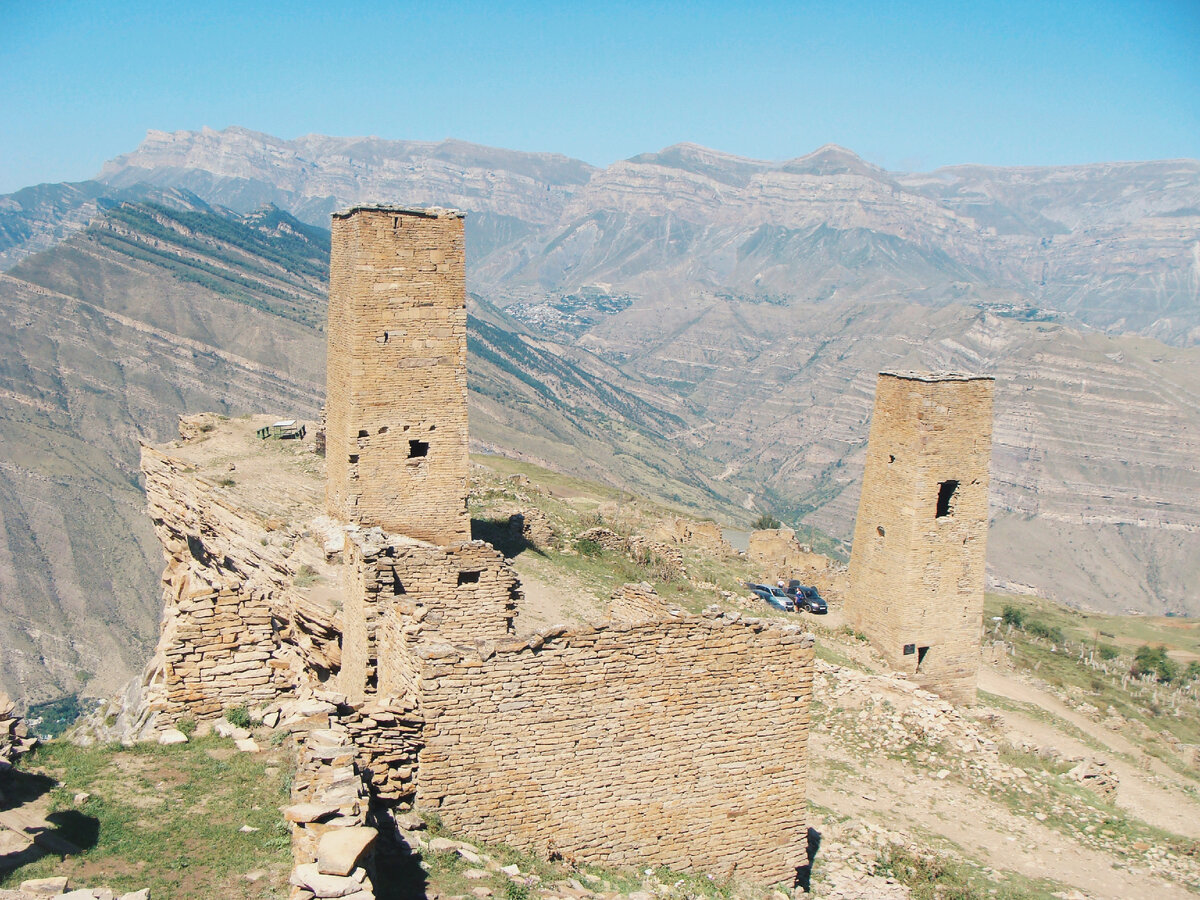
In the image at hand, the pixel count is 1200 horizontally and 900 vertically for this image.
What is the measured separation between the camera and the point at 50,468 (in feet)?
259

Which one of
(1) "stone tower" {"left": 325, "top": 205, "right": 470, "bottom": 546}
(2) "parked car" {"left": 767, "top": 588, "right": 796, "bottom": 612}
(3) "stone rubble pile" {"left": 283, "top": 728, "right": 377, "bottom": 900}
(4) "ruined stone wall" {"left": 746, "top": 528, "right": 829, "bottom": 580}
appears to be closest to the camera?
(3) "stone rubble pile" {"left": 283, "top": 728, "right": 377, "bottom": 900}

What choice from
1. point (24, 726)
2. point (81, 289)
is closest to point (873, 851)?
point (24, 726)

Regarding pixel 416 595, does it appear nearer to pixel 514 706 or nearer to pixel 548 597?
pixel 514 706

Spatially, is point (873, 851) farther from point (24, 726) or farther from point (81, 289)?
point (81, 289)

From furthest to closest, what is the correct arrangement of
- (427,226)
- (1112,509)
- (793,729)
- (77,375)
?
(1112,509) < (77,375) < (427,226) < (793,729)

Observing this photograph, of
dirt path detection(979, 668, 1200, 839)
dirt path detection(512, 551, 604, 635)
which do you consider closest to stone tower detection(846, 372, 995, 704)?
dirt path detection(979, 668, 1200, 839)

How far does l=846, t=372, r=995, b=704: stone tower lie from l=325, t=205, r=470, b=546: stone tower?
31.2 feet

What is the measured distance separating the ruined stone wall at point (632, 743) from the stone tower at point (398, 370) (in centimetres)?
908

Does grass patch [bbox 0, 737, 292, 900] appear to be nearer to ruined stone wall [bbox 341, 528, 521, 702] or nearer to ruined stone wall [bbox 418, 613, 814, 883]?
ruined stone wall [bbox 418, 613, 814, 883]

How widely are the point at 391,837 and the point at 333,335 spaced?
40.8 ft

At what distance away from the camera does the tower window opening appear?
20.7 meters

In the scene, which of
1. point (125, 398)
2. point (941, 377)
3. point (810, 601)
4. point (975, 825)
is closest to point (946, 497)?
point (941, 377)

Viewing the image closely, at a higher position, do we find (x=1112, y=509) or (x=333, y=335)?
(x=333, y=335)

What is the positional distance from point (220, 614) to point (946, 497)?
16.2 metres
